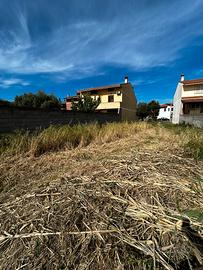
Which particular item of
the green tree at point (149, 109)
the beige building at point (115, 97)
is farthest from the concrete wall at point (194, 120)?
the green tree at point (149, 109)

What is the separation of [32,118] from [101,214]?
20.9 feet

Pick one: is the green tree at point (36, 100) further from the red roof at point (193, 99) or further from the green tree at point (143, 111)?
the green tree at point (143, 111)

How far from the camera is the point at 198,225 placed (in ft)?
4.85

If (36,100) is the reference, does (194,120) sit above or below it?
A: below

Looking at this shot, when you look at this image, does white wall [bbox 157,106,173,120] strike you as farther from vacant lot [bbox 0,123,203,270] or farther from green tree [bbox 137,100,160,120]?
vacant lot [bbox 0,123,203,270]

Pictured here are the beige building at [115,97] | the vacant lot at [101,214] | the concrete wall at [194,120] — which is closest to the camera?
the vacant lot at [101,214]

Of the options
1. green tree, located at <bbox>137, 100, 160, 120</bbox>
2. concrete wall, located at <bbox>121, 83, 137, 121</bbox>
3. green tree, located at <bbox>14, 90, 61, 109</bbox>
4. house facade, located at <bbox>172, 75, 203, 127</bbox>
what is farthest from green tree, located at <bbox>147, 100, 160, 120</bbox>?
green tree, located at <bbox>14, 90, 61, 109</bbox>

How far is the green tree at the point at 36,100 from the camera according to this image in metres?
25.5

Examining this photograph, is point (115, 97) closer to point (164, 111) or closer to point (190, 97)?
point (190, 97)

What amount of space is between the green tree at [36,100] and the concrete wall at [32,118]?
55.8 feet

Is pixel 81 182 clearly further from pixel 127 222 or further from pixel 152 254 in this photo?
pixel 152 254

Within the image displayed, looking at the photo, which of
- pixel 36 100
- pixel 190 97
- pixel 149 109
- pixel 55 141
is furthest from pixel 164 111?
pixel 55 141

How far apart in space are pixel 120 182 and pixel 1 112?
17.8 feet

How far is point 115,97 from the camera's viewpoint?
83.5 feet
